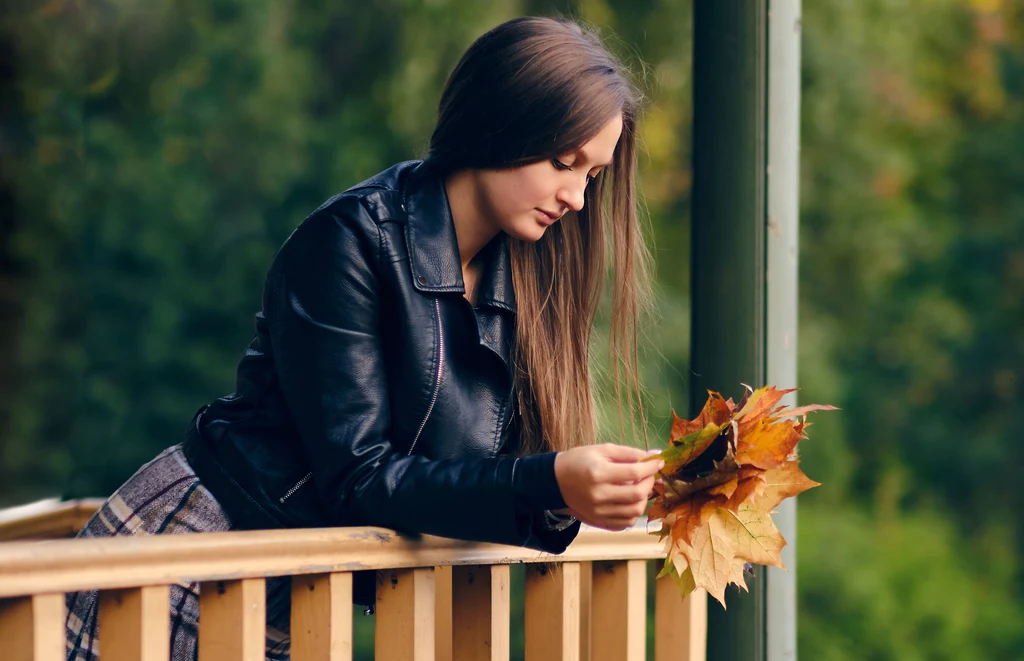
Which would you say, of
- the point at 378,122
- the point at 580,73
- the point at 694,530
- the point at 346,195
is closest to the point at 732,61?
the point at 580,73

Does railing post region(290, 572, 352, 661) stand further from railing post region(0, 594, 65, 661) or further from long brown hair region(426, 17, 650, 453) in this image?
long brown hair region(426, 17, 650, 453)

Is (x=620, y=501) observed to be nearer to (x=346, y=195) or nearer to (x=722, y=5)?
(x=346, y=195)

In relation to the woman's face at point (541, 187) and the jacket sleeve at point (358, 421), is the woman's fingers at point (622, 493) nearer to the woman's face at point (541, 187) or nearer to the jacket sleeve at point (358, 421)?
the jacket sleeve at point (358, 421)

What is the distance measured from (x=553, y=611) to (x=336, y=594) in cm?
39

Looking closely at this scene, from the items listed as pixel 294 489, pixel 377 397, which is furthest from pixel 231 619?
pixel 377 397

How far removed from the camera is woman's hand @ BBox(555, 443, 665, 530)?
136 cm

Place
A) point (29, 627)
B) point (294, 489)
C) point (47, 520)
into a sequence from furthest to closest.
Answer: point (47, 520) → point (294, 489) → point (29, 627)

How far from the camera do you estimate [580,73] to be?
5.27 ft

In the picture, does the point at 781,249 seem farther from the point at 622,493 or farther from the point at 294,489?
the point at 294,489

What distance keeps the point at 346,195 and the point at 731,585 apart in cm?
92

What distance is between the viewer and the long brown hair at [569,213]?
1588 millimetres

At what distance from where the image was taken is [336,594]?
1.44m

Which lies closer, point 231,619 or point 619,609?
point 231,619

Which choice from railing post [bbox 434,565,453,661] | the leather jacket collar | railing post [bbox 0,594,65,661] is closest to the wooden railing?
railing post [bbox 0,594,65,661]
